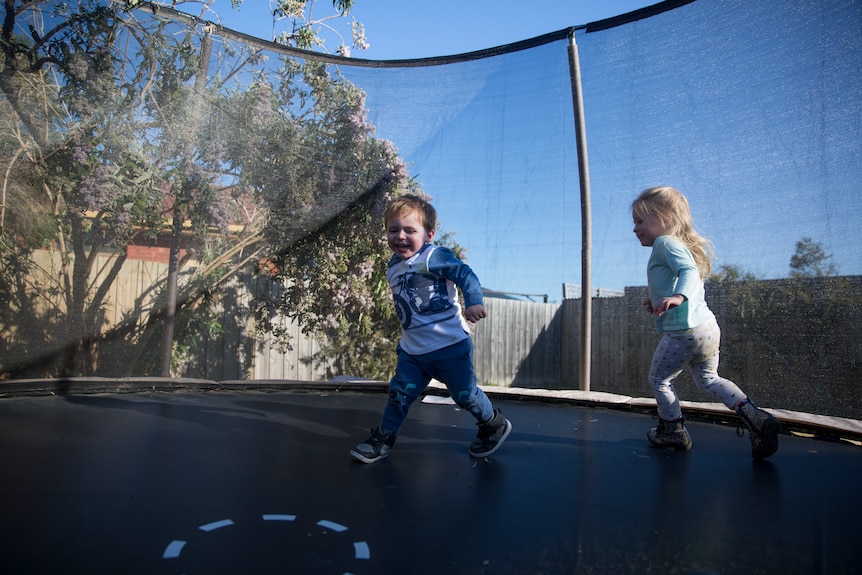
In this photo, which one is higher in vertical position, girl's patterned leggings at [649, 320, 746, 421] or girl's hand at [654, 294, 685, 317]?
girl's hand at [654, 294, 685, 317]

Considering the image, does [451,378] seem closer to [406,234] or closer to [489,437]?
[489,437]

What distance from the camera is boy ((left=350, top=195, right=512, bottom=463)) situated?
52.3 inches

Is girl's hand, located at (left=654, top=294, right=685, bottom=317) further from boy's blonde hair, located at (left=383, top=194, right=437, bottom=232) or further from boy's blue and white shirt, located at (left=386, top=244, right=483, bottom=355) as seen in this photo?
boy's blonde hair, located at (left=383, top=194, right=437, bottom=232)

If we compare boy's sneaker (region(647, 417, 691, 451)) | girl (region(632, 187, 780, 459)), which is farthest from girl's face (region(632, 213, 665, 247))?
boy's sneaker (region(647, 417, 691, 451))

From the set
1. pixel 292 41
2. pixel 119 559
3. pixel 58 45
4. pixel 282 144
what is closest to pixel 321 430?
pixel 119 559

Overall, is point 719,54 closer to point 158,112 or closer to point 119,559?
point 158,112

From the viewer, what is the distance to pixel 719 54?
2.08 m

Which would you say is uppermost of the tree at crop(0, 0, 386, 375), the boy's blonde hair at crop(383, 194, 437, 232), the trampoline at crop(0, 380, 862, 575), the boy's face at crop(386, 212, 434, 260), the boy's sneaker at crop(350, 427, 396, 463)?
the tree at crop(0, 0, 386, 375)

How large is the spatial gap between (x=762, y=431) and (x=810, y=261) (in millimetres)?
829

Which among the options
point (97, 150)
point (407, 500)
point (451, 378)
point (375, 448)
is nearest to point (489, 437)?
point (451, 378)

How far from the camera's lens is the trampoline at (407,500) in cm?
70

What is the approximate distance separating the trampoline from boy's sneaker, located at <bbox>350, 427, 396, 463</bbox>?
24mm

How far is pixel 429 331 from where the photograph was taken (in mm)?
1359

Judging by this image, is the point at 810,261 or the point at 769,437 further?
the point at 810,261
